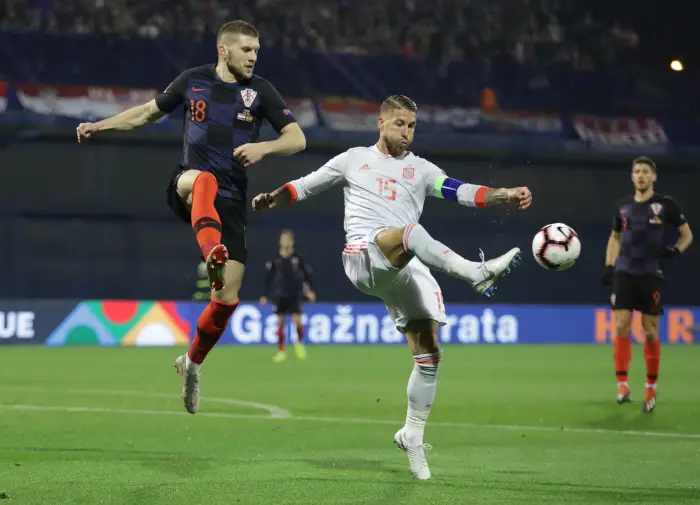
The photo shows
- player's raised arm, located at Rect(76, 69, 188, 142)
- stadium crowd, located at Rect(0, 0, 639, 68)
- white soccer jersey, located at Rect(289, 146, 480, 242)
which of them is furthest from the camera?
stadium crowd, located at Rect(0, 0, 639, 68)

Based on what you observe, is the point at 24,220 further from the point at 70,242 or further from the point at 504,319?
the point at 504,319

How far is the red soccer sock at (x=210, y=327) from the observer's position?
6.99 meters

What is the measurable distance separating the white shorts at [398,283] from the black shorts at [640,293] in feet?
15.8

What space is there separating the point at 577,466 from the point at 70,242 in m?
18.5

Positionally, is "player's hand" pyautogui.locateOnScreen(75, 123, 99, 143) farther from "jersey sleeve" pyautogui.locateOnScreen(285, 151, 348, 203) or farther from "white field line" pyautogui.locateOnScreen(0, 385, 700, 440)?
"white field line" pyautogui.locateOnScreen(0, 385, 700, 440)

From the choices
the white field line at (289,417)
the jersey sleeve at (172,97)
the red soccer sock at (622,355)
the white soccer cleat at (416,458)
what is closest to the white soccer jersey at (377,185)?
the jersey sleeve at (172,97)

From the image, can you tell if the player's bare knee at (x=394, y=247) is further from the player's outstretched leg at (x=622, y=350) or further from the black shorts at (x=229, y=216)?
the player's outstretched leg at (x=622, y=350)

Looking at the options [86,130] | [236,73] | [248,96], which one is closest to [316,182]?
[248,96]

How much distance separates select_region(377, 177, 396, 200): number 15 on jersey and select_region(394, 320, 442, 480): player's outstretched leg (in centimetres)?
74

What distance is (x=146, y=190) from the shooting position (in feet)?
80.5

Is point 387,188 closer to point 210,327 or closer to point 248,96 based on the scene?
point 248,96

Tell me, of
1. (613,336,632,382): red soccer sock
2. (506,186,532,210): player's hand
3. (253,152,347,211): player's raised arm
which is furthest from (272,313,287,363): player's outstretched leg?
(506,186,532,210): player's hand

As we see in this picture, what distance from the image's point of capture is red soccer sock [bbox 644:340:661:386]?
10.5m

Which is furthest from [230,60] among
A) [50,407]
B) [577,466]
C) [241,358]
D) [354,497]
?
[241,358]
